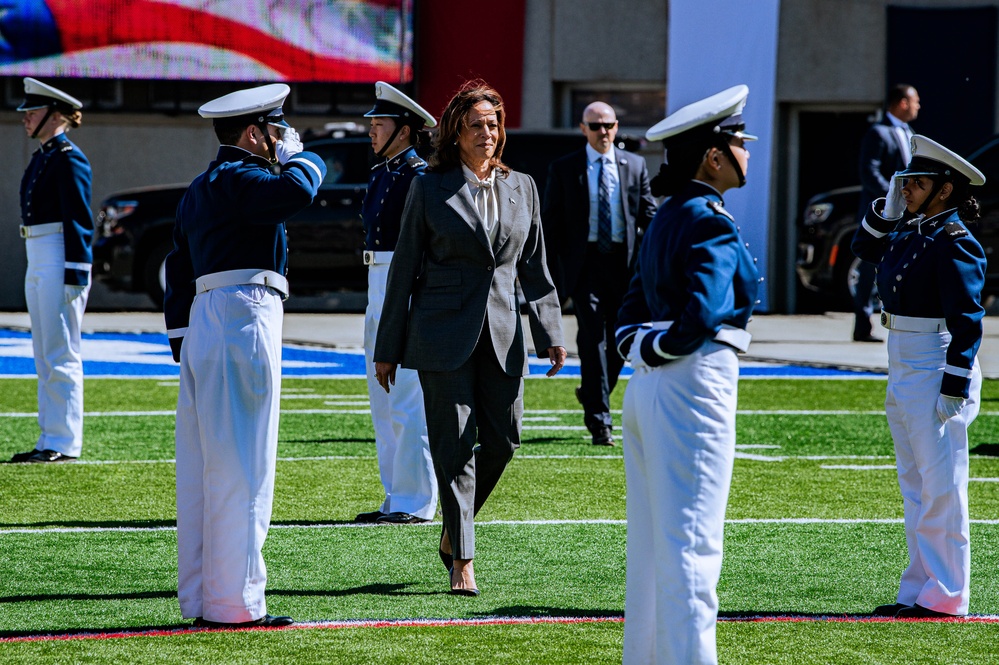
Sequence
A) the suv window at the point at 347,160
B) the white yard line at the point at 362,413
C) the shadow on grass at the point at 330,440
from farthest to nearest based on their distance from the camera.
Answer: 1. the suv window at the point at 347,160
2. the white yard line at the point at 362,413
3. the shadow on grass at the point at 330,440

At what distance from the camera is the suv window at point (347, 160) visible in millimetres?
19375

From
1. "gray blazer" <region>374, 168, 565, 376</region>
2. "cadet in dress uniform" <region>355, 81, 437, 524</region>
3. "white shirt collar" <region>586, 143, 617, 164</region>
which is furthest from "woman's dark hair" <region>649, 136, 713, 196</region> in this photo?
"white shirt collar" <region>586, 143, 617, 164</region>

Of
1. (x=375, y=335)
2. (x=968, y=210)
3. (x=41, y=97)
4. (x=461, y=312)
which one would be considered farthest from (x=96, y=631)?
(x=41, y=97)

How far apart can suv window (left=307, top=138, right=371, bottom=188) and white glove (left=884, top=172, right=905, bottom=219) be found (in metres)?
13.5

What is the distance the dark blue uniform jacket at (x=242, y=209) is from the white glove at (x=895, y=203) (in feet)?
7.16

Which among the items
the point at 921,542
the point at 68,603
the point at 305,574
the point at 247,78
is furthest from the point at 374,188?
the point at 247,78

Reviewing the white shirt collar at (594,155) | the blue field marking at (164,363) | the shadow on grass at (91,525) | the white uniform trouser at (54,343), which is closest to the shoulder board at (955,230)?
the shadow on grass at (91,525)

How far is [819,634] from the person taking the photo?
19.1 feet

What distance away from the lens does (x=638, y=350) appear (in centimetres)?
466

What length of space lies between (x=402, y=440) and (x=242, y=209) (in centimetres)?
245

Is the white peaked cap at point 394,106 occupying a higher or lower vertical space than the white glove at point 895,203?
higher

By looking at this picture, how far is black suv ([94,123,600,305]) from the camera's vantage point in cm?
1923

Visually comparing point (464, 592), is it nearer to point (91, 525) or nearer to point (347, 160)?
point (91, 525)

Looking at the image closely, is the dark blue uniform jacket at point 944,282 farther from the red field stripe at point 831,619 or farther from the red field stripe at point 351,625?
the red field stripe at point 351,625
